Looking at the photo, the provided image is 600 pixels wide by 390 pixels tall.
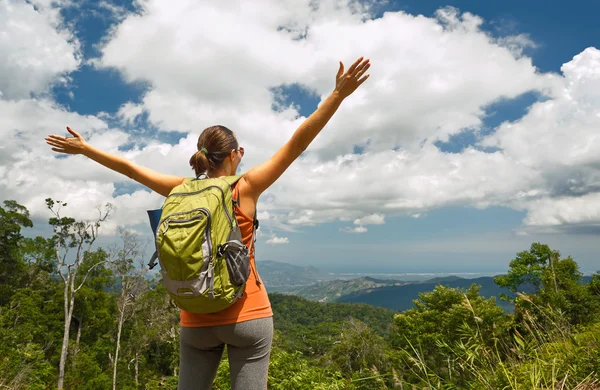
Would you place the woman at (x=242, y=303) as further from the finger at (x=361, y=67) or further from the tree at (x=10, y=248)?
the tree at (x=10, y=248)

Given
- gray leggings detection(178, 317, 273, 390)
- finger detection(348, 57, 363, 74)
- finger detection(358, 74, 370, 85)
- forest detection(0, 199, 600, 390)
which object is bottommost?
forest detection(0, 199, 600, 390)

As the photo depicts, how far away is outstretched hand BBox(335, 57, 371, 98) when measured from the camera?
5.11ft

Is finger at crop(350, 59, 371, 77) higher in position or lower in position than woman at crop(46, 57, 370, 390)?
higher

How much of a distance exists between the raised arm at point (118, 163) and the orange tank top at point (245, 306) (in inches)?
18.8

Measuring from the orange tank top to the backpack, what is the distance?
0.05 m

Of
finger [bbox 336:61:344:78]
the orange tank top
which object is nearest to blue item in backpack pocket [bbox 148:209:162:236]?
the orange tank top

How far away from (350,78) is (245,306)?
1.04 metres

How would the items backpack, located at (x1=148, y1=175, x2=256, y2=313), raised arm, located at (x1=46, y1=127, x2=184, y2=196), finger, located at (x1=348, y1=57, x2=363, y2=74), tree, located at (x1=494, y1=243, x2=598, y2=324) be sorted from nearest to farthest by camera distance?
backpack, located at (x1=148, y1=175, x2=256, y2=313) < finger, located at (x1=348, y1=57, x2=363, y2=74) < raised arm, located at (x1=46, y1=127, x2=184, y2=196) < tree, located at (x1=494, y1=243, x2=598, y2=324)

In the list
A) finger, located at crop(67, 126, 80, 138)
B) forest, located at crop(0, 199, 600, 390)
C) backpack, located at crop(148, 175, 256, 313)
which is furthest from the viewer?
forest, located at crop(0, 199, 600, 390)

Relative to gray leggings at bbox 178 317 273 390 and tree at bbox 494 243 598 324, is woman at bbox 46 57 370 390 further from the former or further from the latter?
tree at bbox 494 243 598 324

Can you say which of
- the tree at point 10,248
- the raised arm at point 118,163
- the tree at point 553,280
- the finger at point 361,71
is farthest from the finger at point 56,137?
the tree at point 10,248

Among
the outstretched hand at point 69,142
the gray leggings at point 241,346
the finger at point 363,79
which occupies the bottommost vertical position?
the gray leggings at point 241,346

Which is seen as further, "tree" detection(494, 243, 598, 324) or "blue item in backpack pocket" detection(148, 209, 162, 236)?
"tree" detection(494, 243, 598, 324)

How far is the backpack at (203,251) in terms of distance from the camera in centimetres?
122
